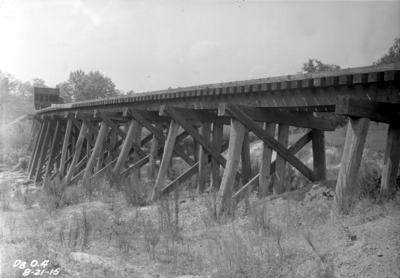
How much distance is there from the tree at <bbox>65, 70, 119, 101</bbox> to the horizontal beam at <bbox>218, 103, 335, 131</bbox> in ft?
163

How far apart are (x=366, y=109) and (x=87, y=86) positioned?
53.2m

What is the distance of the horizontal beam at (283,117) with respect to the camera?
661 cm

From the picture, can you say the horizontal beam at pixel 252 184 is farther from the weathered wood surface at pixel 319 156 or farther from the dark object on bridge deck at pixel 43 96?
the dark object on bridge deck at pixel 43 96

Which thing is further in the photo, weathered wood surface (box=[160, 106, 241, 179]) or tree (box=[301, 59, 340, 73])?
tree (box=[301, 59, 340, 73])

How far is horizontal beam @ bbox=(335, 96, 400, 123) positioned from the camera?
4688mm

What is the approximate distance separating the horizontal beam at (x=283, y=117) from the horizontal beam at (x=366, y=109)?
6.71ft

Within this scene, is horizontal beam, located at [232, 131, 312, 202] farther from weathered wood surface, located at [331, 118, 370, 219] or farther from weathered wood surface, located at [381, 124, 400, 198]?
weathered wood surface, located at [331, 118, 370, 219]

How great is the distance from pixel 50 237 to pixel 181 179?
10.2 feet

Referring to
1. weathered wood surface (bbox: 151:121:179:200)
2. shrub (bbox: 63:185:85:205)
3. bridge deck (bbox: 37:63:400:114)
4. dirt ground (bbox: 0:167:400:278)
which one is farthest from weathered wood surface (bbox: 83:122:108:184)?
dirt ground (bbox: 0:167:400:278)

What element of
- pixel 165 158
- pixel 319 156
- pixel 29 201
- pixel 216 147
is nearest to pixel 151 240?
pixel 165 158

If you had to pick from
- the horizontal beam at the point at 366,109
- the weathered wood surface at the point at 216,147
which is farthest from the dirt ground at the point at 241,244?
the weathered wood surface at the point at 216,147

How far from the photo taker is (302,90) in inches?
234

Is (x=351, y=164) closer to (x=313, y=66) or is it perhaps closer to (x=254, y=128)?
(x=254, y=128)

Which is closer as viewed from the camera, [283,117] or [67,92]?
[283,117]
